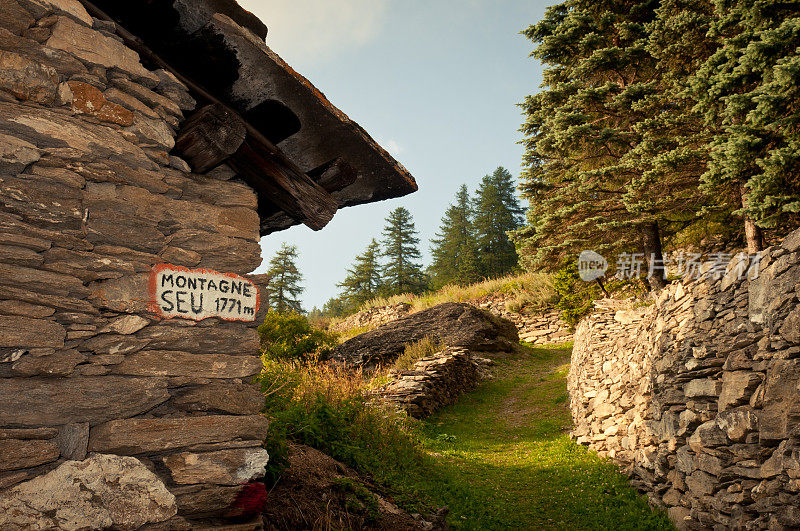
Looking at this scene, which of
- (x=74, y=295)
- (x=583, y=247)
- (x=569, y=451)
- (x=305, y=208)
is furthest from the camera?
(x=583, y=247)

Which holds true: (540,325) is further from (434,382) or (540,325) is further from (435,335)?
(434,382)

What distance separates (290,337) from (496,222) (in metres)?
24.0

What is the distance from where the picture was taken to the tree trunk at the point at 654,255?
1138 cm

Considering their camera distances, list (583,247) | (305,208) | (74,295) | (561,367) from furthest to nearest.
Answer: (561,367), (583,247), (305,208), (74,295)

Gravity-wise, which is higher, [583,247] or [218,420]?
[583,247]

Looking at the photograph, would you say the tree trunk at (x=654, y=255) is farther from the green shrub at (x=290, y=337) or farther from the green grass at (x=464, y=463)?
the green shrub at (x=290, y=337)

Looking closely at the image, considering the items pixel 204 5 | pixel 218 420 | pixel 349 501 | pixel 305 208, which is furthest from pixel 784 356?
pixel 204 5

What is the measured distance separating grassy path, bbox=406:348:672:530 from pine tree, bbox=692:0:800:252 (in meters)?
5.12

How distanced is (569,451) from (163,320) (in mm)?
7448

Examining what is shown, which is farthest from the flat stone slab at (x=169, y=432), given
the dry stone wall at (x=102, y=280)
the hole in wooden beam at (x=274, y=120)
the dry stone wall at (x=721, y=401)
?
the dry stone wall at (x=721, y=401)

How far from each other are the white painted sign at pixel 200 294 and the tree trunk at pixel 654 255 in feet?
36.1

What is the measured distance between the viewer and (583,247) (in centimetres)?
1177

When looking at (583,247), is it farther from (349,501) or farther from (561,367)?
(349,501)

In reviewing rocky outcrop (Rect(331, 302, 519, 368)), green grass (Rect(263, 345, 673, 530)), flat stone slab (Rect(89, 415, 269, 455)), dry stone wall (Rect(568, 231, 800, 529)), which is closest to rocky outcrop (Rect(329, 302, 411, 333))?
rocky outcrop (Rect(331, 302, 519, 368))
